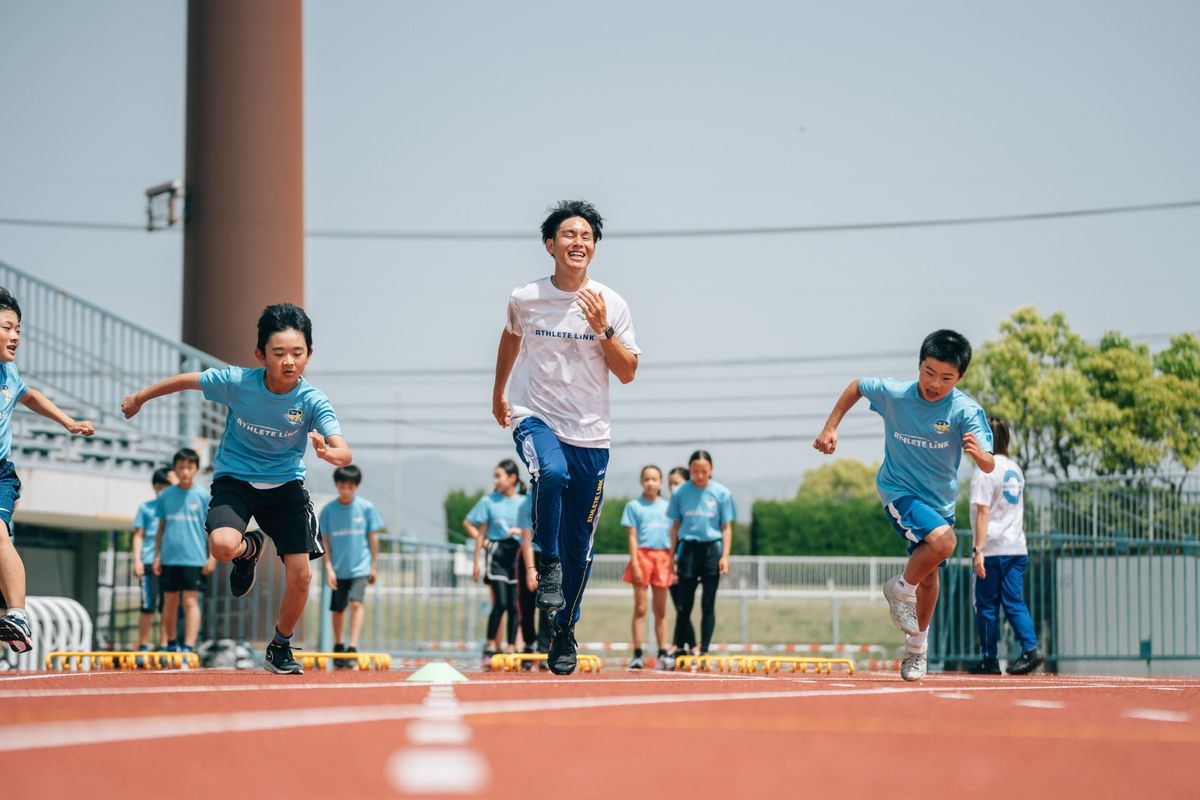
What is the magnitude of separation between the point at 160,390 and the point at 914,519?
4.26m

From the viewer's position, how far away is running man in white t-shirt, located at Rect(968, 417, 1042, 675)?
12539 millimetres

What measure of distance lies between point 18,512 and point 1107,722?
15.9 metres

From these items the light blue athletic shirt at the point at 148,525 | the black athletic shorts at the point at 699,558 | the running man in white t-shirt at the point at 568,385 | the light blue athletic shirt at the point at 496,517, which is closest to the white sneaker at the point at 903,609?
the running man in white t-shirt at the point at 568,385

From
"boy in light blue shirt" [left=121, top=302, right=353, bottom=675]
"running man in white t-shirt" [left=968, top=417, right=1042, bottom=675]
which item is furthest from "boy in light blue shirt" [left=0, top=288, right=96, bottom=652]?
"running man in white t-shirt" [left=968, top=417, right=1042, bottom=675]

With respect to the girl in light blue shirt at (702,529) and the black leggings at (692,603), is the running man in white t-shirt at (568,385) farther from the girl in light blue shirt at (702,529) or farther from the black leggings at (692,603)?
the black leggings at (692,603)

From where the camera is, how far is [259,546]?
8188mm

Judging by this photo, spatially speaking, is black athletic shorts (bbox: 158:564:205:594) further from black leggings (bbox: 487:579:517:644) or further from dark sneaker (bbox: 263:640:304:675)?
dark sneaker (bbox: 263:640:304:675)

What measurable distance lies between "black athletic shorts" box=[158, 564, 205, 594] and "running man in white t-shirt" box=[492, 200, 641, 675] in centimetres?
820

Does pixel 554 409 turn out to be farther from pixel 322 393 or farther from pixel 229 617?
pixel 229 617

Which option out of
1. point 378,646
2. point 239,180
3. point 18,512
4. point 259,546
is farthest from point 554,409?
point 239,180

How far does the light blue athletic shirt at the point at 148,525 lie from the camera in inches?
615

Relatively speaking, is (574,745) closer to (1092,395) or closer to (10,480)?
(10,480)

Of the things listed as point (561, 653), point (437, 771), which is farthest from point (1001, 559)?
point (437, 771)

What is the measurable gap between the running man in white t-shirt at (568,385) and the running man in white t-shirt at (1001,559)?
562 cm
